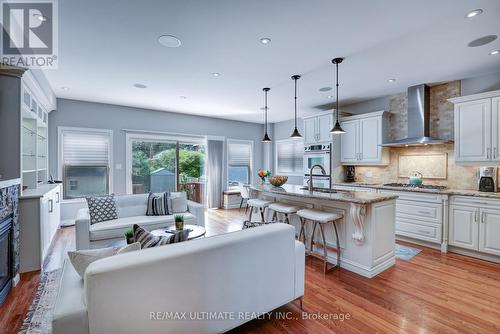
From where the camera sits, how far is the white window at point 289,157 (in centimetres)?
714

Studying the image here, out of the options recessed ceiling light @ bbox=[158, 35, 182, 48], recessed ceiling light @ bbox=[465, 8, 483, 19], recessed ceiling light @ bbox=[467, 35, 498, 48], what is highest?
recessed ceiling light @ bbox=[467, 35, 498, 48]

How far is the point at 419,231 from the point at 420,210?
0.35m

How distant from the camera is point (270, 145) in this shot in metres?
8.02

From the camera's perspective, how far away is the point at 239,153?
7.58 meters

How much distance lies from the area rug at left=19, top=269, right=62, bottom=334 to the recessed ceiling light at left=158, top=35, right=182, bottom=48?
2841 mm

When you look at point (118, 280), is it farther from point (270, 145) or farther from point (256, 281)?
point (270, 145)

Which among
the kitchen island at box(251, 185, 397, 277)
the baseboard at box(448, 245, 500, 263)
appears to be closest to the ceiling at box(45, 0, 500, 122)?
the kitchen island at box(251, 185, 397, 277)

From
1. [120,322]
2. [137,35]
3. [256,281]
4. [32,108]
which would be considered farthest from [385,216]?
[32,108]

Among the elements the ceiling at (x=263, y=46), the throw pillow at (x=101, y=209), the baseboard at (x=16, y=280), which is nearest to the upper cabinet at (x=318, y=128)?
the ceiling at (x=263, y=46)

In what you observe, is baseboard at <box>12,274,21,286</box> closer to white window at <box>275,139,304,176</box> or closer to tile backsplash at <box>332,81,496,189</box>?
tile backsplash at <box>332,81,496,189</box>

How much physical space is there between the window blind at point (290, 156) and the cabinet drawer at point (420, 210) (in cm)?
327


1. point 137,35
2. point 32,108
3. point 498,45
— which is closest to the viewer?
point 137,35

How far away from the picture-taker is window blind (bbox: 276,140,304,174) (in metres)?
7.14

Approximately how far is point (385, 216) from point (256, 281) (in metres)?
2.06
